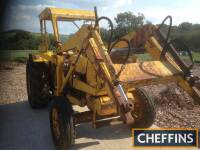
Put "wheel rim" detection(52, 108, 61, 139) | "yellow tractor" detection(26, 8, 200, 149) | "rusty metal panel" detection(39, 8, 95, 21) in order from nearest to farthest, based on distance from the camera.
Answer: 1. "yellow tractor" detection(26, 8, 200, 149)
2. "wheel rim" detection(52, 108, 61, 139)
3. "rusty metal panel" detection(39, 8, 95, 21)

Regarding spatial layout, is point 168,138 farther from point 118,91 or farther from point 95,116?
point 118,91

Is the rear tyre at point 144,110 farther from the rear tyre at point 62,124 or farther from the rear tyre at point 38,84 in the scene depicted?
the rear tyre at point 38,84

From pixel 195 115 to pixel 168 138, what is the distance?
1595 millimetres

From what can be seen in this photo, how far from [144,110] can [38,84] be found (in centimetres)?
283

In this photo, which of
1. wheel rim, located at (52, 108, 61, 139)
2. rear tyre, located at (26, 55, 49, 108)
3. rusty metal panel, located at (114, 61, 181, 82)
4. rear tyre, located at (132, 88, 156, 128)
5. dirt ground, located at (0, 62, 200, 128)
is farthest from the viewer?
rear tyre, located at (26, 55, 49, 108)

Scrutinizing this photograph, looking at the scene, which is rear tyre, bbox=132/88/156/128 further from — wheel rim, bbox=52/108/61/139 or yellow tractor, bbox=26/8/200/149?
wheel rim, bbox=52/108/61/139

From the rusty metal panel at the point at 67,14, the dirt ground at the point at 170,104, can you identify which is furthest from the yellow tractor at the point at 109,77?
the dirt ground at the point at 170,104

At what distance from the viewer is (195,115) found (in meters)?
6.19

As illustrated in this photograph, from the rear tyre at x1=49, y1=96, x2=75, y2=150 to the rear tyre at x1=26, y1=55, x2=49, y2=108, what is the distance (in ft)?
7.51

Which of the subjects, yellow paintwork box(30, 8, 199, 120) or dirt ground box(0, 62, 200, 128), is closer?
yellow paintwork box(30, 8, 199, 120)

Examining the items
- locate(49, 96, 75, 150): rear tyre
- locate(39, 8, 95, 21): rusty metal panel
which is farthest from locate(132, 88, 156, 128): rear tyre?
locate(39, 8, 95, 21): rusty metal panel

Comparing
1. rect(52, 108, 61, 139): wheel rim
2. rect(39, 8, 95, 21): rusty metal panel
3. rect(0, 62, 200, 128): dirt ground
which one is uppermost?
rect(39, 8, 95, 21): rusty metal panel

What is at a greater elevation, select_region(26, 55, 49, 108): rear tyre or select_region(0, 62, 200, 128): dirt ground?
select_region(26, 55, 49, 108): rear tyre

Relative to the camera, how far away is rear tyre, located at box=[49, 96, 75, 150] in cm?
437
